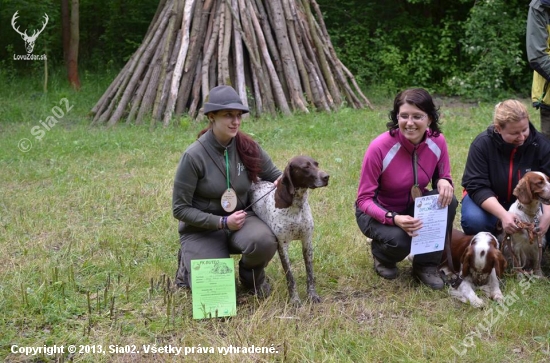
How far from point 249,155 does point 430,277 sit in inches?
58.3

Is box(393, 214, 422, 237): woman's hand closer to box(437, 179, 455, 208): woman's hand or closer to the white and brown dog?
box(437, 179, 455, 208): woman's hand

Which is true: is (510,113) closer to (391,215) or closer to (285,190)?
(391,215)

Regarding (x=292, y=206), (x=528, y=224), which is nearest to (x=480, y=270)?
(x=528, y=224)

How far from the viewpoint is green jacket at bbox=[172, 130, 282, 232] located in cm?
378

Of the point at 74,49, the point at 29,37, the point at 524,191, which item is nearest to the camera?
the point at 524,191

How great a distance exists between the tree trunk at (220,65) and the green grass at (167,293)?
8.28 feet

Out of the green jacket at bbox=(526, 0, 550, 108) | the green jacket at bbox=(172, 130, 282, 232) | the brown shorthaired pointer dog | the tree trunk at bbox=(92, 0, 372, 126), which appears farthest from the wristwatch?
the tree trunk at bbox=(92, 0, 372, 126)

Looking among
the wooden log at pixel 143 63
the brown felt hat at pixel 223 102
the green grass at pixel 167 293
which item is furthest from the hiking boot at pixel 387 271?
the wooden log at pixel 143 63

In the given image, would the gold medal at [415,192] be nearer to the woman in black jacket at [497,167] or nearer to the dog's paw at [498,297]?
the woman in black jacket at [497,167]

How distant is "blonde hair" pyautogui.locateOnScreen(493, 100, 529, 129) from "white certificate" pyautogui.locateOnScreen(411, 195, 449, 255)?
0.72 meters

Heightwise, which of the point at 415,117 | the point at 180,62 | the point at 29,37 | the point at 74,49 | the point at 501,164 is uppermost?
the point at 29,37

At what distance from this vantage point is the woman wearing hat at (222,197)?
3742 millimetres

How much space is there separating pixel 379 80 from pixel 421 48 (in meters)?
1.21

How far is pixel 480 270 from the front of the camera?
387 centimetres
